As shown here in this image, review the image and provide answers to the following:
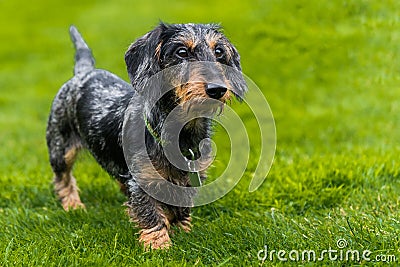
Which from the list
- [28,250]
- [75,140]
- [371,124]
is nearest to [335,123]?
[371,124]

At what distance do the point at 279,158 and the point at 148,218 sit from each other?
269 cm

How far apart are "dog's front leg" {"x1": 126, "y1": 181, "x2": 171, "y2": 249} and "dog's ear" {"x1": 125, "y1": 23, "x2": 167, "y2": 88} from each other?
86 cm

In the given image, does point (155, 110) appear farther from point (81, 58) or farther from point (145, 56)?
point (81, 58)

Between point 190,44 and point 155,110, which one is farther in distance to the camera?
point 155,110

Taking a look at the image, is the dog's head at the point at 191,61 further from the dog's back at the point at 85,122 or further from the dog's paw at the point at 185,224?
the dog's paw at the point at 185,224

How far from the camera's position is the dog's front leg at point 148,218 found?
4457 mm

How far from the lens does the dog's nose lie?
151 inches

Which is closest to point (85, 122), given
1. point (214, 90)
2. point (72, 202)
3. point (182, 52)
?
point (72, 202)

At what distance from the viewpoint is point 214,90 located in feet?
12.6

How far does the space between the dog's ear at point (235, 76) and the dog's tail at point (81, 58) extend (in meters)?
2.10

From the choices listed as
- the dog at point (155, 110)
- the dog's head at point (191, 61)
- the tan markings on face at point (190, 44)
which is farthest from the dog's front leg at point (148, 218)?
the tan markings on face at point (190, 44)

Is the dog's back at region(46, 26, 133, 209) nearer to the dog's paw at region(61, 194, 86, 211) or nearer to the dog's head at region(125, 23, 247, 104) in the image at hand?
the dog's paw at region(61, 194, 86, 211)

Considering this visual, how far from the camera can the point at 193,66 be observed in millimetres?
4051

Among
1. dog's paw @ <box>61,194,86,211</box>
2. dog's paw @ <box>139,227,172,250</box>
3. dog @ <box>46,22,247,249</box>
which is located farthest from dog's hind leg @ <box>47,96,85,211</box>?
dog's paw @ <box>139,227,172,250</box>
